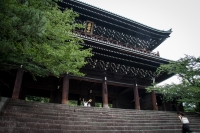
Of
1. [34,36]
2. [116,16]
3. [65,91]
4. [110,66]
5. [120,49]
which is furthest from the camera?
[116,16]

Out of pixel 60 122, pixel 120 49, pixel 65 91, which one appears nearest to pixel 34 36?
pixel 60 122

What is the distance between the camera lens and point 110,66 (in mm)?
12562

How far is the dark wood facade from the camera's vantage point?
11.7 metres

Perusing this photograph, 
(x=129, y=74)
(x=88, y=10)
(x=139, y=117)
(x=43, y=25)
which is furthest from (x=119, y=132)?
(x=88, y=10)

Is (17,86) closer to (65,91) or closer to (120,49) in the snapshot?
(65,91)

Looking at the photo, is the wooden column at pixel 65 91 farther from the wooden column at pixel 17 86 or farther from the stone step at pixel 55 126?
A: the stone step at pixel 55 126

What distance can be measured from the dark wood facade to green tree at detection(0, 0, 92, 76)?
16.3 feet

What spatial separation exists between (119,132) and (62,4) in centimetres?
1200

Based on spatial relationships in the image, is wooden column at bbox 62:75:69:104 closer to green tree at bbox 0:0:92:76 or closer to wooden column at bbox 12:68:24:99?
wooden column at bbox 12:68:24:99

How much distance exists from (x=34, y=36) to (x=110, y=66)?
28.2ft

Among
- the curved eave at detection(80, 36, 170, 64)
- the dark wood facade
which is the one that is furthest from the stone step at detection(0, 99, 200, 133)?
the curved eave at detection(80, 36, 170, 64)

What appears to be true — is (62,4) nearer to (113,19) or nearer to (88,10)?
(88,10)

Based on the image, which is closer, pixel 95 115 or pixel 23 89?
pixel 95 115

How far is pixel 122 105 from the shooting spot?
16219 millimetres
